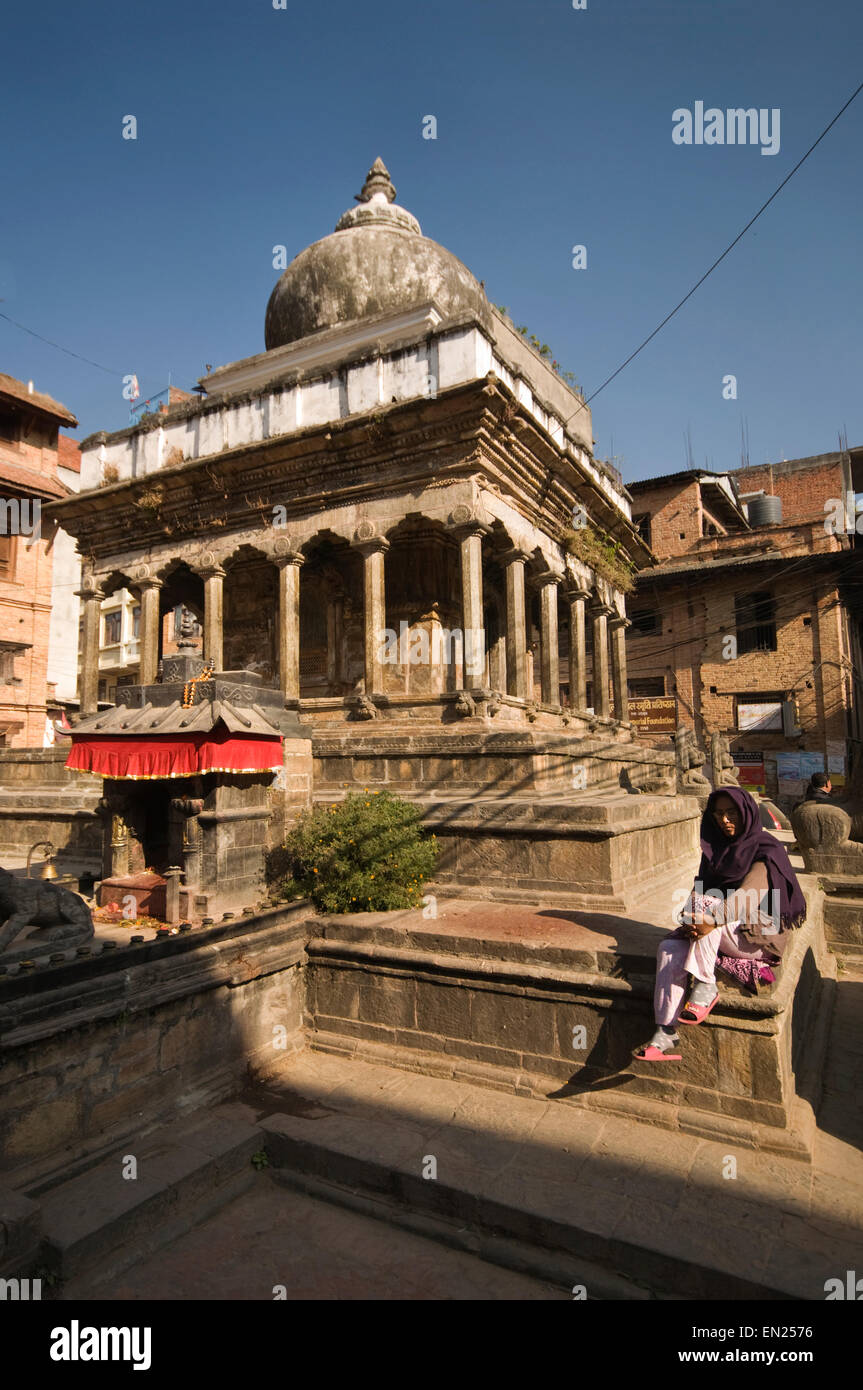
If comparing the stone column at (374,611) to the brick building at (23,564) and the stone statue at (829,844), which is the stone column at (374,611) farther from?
the brick building at (23,564)

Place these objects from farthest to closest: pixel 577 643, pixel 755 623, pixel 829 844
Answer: pixel 755 623 → pixel 577 643 → pixel 829 844

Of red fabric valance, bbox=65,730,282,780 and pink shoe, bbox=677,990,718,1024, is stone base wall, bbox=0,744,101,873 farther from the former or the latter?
pink shoe, bbox=677,990,718,1024

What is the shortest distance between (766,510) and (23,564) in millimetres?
30573

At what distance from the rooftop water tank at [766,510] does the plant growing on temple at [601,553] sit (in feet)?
56.6

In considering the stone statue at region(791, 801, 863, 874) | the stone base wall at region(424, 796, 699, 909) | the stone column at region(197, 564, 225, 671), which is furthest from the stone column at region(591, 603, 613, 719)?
the stone base wall at region(424, 796, 699, 909)

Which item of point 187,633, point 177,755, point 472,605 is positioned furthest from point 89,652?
point 177,755

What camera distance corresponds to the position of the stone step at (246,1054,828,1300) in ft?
13.2

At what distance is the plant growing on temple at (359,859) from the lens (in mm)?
7641

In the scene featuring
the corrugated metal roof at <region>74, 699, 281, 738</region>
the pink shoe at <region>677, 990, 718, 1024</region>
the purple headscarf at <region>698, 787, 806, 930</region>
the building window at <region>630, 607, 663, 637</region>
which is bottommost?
the pink shoe at <region>677, 990, 718, 1024</region>

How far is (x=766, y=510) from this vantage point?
112 ft

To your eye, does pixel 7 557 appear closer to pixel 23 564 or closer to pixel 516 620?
pixel 23 564

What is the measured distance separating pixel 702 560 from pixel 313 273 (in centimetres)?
1975

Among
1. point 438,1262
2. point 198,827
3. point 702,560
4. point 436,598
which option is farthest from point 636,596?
point 438,1262

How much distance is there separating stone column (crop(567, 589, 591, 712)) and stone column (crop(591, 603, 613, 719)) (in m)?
1.59
